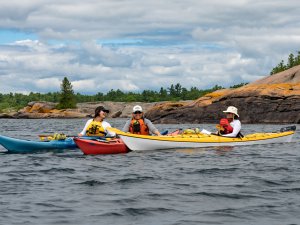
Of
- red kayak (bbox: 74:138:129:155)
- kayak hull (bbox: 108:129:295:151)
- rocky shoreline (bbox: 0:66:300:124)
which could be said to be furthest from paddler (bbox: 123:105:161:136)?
rocky shoreline (bbox: 0:66:300:124)

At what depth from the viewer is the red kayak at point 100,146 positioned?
48.4 feet

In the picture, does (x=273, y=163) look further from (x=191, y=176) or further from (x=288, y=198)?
(x=288, y=198)

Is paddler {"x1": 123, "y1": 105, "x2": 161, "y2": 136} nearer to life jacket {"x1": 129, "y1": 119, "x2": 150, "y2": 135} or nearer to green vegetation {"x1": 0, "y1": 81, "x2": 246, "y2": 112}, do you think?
life jacket {"x1": 129, "y1": 119, "x2": 150, "y2": 135}

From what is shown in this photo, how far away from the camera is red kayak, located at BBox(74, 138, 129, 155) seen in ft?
48.4

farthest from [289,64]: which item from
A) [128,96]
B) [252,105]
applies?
[128,96]

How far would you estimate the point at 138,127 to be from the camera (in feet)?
51.8

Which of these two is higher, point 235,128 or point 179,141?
point 235,128

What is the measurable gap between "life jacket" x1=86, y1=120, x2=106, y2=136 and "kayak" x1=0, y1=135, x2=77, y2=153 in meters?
0.97

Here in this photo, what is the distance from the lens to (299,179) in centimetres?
1021

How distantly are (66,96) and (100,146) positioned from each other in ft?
260

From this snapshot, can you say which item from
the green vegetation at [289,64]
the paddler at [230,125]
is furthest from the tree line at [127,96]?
the paddler at [230,125]

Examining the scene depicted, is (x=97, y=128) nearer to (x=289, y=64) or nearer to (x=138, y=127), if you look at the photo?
(x=138, y=127)

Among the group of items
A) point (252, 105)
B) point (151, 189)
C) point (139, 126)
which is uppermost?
point (252, 105)

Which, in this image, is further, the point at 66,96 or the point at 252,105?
the point at 66,96
